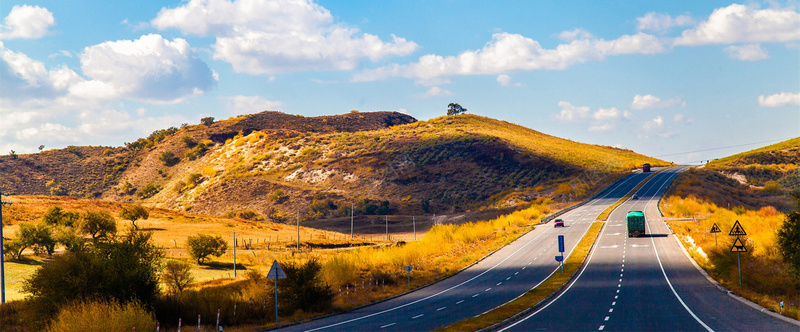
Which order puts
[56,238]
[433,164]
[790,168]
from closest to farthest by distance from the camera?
[56,238], [790,168], [433,164]

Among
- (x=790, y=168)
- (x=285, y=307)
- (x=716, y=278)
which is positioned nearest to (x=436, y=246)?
(x=716, y=278)

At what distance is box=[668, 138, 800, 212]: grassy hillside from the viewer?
336 feet

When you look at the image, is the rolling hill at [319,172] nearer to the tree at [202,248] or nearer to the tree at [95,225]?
the tree at [95,225]

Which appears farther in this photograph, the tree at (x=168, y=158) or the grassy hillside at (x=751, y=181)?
the tree at (x=168, y=158)

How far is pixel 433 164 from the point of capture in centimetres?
15225

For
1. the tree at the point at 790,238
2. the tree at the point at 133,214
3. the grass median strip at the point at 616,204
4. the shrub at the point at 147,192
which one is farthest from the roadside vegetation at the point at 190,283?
the shrub at the point at 147,192

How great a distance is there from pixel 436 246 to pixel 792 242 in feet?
118

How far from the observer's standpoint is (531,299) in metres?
33.5

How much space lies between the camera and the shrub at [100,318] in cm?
2144

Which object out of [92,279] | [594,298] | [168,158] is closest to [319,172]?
[168,158]

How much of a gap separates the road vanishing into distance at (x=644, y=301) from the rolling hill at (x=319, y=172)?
67064mm

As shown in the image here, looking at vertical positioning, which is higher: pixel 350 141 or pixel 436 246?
pixel 350 141

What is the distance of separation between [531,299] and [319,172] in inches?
4755

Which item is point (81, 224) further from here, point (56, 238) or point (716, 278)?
point (716, 278)
